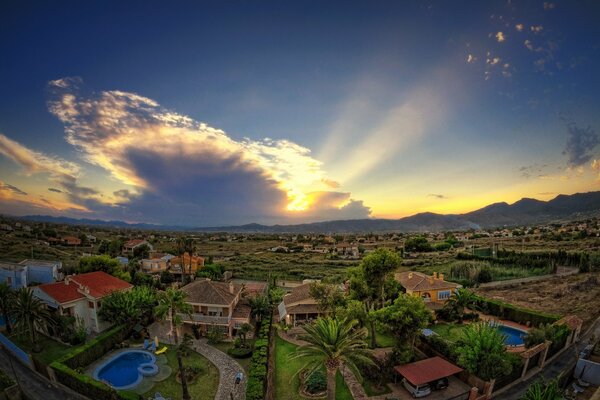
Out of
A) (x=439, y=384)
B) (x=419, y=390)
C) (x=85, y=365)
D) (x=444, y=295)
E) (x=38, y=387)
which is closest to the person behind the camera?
(x=419, y=390)

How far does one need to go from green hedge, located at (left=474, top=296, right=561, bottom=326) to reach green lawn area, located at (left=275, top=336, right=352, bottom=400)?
26.4 m

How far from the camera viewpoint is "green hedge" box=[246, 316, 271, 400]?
851 inches

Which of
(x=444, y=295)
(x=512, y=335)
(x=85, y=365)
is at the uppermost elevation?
(x=444, y=295)

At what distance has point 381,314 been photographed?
26.5 m

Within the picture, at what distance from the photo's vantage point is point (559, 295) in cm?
4478

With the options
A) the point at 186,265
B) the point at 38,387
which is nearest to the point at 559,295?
the point at 38,387

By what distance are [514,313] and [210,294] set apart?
37956mm

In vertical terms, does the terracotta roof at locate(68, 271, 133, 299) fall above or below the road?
above

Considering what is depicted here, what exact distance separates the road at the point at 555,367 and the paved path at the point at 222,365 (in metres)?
19.8

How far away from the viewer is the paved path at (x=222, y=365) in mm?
23875

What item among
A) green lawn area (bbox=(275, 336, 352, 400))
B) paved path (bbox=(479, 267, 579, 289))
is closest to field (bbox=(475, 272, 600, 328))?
paved path (bbox=(479, 267, 579, 289))

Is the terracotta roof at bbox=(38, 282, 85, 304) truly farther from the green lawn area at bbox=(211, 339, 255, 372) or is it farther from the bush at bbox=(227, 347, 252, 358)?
the bush at bbox=(227, 347, 252, 358)

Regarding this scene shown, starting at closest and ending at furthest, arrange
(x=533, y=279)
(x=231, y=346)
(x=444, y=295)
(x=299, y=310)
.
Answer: (x=231, y=346) → (x=299, y=310) → (x=444, y=295) → (x=533, y=279)

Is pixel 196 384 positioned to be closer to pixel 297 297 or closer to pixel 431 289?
pixel 297 297
